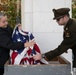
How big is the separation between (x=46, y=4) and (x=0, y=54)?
123 cm

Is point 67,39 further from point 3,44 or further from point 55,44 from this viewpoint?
point 55,44

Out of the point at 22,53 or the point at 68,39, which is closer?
the point at 68,39

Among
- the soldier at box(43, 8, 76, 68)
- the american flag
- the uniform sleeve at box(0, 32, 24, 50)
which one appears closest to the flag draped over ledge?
the american flag

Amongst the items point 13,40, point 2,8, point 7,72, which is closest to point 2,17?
point 13,40

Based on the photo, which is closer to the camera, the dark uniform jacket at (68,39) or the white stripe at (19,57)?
the dark uniform jacket at (68,39)

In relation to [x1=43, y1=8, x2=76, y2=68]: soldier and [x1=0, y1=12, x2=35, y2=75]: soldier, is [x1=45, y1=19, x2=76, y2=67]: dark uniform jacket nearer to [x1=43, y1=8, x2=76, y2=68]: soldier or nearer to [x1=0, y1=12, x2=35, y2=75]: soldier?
[x1=43, y1=8, x2=76, y2=68]: soldier

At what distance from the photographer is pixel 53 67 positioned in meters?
3.30

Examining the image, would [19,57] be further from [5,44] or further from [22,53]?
[5,44]

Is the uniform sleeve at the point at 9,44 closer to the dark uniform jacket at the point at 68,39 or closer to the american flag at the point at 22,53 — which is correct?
the american flag at the point at 22,53

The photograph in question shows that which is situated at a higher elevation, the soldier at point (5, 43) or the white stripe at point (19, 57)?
the soldier at point (5, 43)

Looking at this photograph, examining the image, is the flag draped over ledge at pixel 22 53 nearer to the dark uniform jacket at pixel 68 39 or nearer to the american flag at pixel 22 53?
the american flag at pixel 22 53

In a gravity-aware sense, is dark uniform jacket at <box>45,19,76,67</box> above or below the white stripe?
above

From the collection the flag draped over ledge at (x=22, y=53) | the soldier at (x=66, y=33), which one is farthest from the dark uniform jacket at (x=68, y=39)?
the flag draped over ledge at (x=22, y=53)

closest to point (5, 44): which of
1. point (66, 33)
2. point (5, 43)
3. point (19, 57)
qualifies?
point (5, 43)
